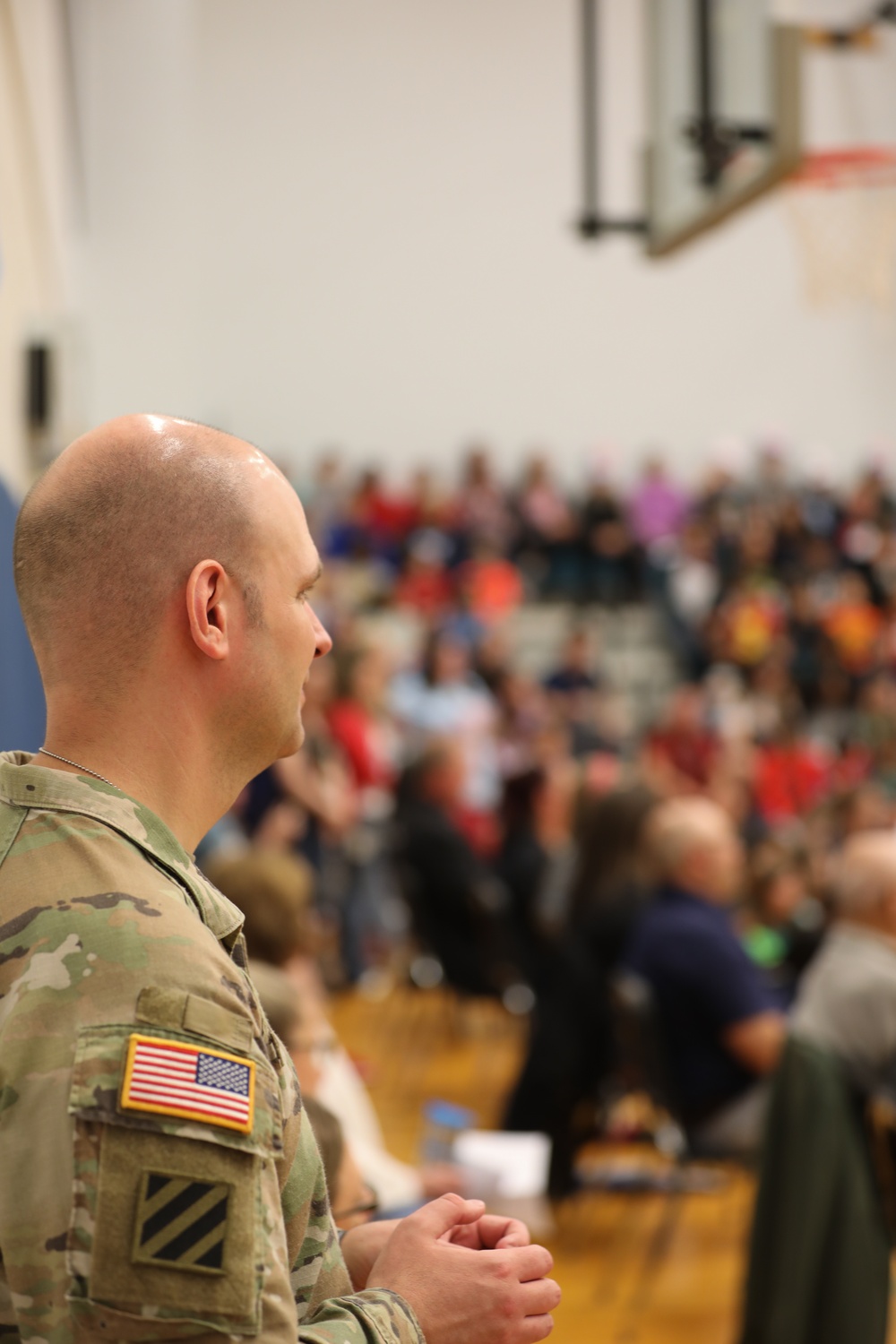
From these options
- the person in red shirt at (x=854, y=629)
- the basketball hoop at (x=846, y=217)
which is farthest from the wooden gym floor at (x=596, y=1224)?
the person in red shirt at (x=854, y=629)

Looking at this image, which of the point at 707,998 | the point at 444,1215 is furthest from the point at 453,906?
the point at 444,1215

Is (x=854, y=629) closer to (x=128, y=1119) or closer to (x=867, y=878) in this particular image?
(x=867, y=878)

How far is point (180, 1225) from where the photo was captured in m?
0.76

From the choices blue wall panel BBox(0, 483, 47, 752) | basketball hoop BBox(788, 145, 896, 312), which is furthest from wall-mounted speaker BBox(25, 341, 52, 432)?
basketball hoop BBox(788, 145, 896, 312)

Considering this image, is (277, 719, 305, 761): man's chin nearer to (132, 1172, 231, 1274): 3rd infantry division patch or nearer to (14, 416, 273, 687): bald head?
(14, 416, 273, 687): bald head

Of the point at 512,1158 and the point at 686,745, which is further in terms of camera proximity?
the point at 686,745

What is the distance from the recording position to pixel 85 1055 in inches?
30.4

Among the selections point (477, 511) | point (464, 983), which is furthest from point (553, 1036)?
point (477, 511)

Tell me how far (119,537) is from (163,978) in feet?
1.00

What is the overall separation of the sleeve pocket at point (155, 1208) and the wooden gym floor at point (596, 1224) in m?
2.72

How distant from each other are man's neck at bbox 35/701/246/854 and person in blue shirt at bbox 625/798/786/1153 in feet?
9.16

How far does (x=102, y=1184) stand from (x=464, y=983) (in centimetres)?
462

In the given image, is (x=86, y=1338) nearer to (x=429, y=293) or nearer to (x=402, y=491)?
(x=402, y=491)

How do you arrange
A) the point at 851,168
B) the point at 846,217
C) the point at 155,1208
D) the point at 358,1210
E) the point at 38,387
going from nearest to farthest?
the point at 155,1208 → the point at 358,1210 → the point at 38,387 → the point at 851,168 → the point at 846,217
